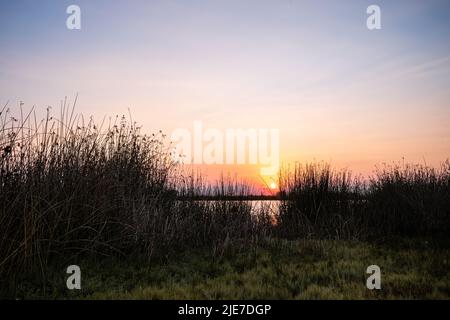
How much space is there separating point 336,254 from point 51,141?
4.57 meters

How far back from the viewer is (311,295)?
180 inches

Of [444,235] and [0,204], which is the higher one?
[0,204]

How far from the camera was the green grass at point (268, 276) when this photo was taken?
4.66 metres

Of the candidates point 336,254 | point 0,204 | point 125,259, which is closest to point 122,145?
point 125,259

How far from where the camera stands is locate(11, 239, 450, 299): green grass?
466cm

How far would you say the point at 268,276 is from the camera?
17.9 feet

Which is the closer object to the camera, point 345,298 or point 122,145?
point 345,298
